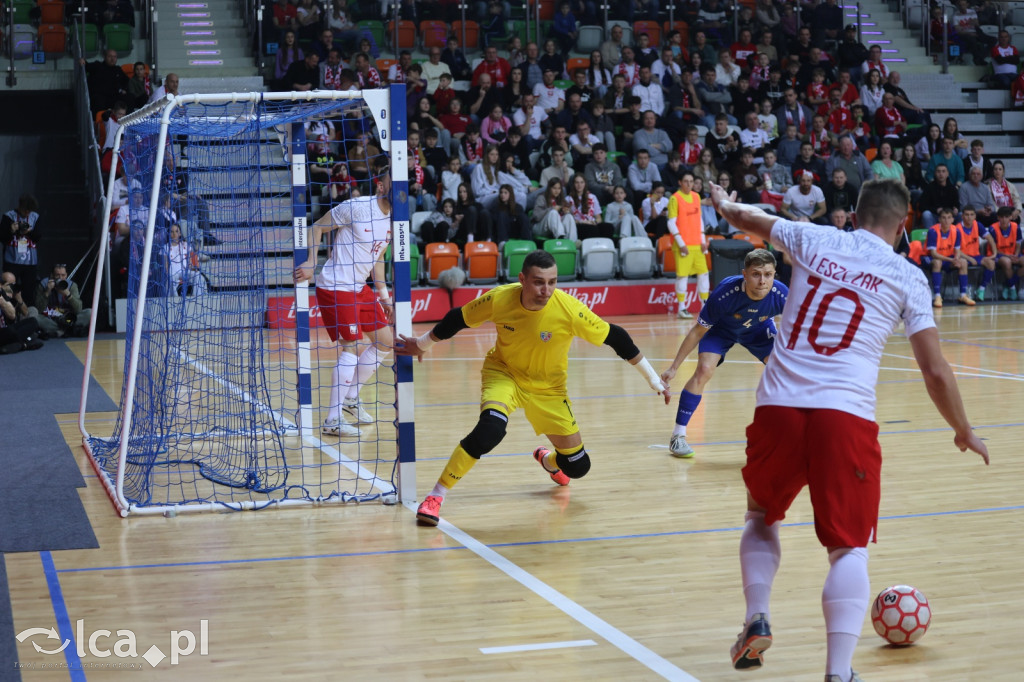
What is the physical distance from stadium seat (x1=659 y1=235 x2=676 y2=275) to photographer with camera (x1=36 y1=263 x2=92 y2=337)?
8900mm

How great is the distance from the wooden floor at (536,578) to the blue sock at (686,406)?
1.04 ft

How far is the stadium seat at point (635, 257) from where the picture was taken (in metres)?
19.2

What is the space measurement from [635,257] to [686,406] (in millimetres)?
10822

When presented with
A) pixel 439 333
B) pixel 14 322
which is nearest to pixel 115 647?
pixel 439 333

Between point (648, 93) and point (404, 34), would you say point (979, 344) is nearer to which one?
point (648, 93)

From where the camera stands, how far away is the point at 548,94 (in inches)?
843

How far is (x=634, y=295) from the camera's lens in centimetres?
1927

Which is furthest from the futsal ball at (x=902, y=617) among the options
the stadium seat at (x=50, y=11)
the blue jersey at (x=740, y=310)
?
the stadium seat at (x=50, y=11)

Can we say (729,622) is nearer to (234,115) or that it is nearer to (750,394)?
(234,115)

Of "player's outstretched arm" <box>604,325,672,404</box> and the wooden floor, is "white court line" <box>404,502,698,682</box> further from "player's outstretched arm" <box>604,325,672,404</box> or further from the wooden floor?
"player's outstretched arm" <box>604,325,672,404</box>

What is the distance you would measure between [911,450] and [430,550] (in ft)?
13.8

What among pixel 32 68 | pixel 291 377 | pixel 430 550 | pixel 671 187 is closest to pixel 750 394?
pixel 291 377

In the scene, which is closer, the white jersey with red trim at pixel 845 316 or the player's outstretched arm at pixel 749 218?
the white jersey with red trim at pixel 845 316

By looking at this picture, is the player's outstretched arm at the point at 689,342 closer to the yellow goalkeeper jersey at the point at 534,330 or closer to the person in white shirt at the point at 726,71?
the yellow goalkeeper jersey at the point at 534,330
